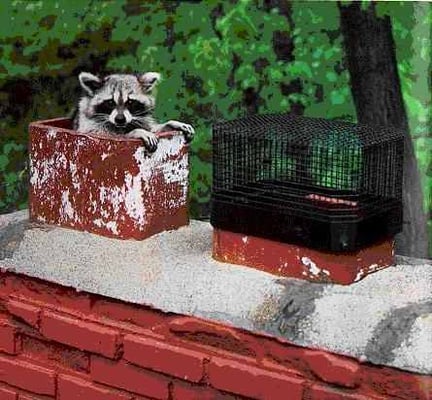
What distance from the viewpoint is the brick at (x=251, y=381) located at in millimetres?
2141

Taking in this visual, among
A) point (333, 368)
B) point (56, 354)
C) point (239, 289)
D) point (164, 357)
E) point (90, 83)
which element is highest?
point (90, 83)

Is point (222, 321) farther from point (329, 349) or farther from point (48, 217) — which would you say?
point (48, 217)

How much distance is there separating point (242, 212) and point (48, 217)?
78 centimetres

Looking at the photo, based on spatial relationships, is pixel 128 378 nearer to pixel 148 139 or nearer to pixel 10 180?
pixel 148 139

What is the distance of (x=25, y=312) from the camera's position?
2.64 metres

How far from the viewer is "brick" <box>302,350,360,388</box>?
2035 millimetres

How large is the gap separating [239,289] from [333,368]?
341mm

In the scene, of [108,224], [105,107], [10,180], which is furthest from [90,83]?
[10,180]

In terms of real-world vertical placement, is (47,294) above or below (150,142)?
below

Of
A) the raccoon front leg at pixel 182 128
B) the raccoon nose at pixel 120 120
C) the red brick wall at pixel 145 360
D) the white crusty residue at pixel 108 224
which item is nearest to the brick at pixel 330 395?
the red brick wall at pixel 145 360

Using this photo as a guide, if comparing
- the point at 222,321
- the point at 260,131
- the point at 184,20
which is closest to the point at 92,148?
the point at 260,131

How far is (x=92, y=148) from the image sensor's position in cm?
265

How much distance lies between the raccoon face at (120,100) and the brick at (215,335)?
96cm

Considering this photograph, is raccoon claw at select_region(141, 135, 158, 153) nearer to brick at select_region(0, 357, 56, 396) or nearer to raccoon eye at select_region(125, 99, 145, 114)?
raccoon eye at select_region(125, 99, 145, 114)
